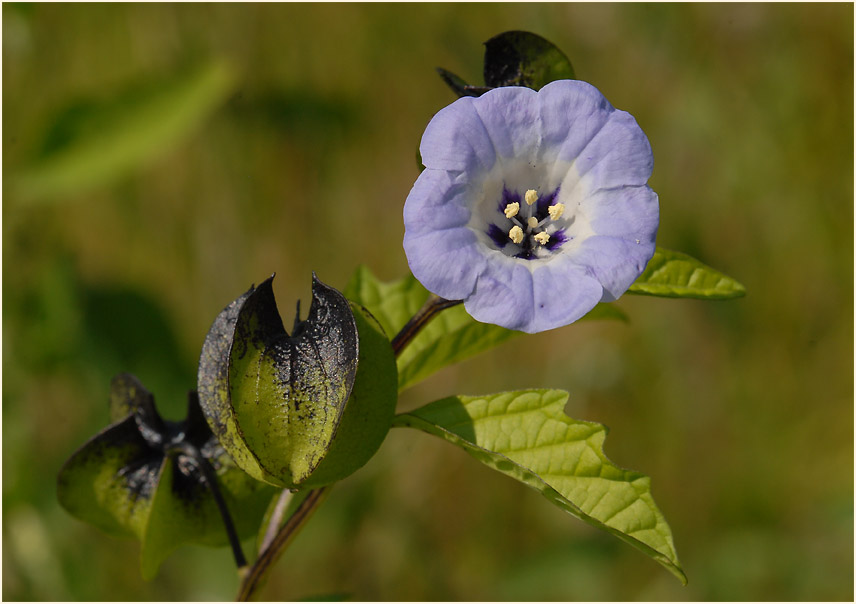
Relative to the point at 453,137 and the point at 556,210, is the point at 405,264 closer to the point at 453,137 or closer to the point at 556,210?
the point at 556,210

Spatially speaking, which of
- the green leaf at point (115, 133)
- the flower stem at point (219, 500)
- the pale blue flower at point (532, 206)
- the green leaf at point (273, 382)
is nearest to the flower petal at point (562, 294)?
the pale blue flower at point (532, 206)

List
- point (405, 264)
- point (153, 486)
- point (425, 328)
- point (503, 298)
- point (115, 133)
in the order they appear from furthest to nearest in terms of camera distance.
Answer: point (405, 264)
point (115, 133)
point (425, 328)
point (153, 486)
point (503, 298)

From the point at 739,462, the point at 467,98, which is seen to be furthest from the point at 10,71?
the point at 739,462

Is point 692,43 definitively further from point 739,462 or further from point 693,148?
point 739,462

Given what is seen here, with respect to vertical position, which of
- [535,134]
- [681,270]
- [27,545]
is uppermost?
[535,134]

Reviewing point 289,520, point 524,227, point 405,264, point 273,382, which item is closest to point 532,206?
point 524,227

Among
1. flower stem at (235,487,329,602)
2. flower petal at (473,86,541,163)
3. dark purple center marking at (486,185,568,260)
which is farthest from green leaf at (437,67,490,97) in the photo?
flower stem at (235,487,329,602)

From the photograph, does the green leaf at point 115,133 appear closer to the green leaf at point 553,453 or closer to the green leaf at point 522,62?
the green leaf at point 522,62
